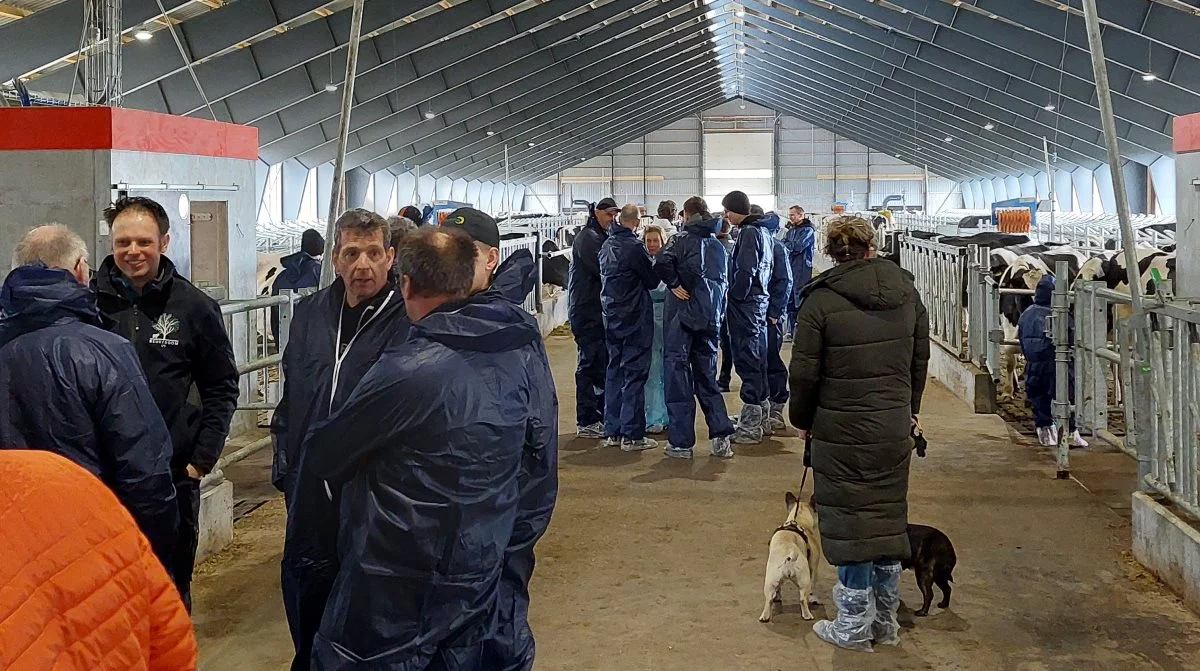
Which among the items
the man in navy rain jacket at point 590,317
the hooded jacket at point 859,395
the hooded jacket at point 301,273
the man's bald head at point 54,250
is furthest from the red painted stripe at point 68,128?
the hooded jacket at point 859,395

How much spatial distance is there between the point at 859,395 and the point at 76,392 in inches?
109

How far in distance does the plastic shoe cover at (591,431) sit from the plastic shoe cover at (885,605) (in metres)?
4.77

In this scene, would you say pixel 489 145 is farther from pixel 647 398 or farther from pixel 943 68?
pixel 647 398

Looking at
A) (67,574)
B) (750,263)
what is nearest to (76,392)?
(67,574)

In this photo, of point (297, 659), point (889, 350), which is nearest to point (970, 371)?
point (889, 350)

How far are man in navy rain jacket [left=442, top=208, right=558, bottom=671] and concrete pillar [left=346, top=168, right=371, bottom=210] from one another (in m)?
32.6

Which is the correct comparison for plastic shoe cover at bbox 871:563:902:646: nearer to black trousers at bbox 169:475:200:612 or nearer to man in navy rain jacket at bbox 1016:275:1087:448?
black trousers at bbox 169:475:200:612

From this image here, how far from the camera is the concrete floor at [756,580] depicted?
4.88 meters

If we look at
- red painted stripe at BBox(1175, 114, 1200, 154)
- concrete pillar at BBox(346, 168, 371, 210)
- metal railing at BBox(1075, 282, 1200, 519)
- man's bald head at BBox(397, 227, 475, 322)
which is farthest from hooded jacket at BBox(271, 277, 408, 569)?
concrete pillar at BBox(346, 168, 371, 210)

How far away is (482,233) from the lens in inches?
126

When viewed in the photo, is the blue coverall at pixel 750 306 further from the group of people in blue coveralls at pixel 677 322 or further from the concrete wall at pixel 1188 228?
the concrete wall at pixel 1188 228

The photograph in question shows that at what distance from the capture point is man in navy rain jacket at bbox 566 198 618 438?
9.34 metres

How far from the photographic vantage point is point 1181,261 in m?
10.4

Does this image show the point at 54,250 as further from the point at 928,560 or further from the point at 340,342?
the point at 928,560
